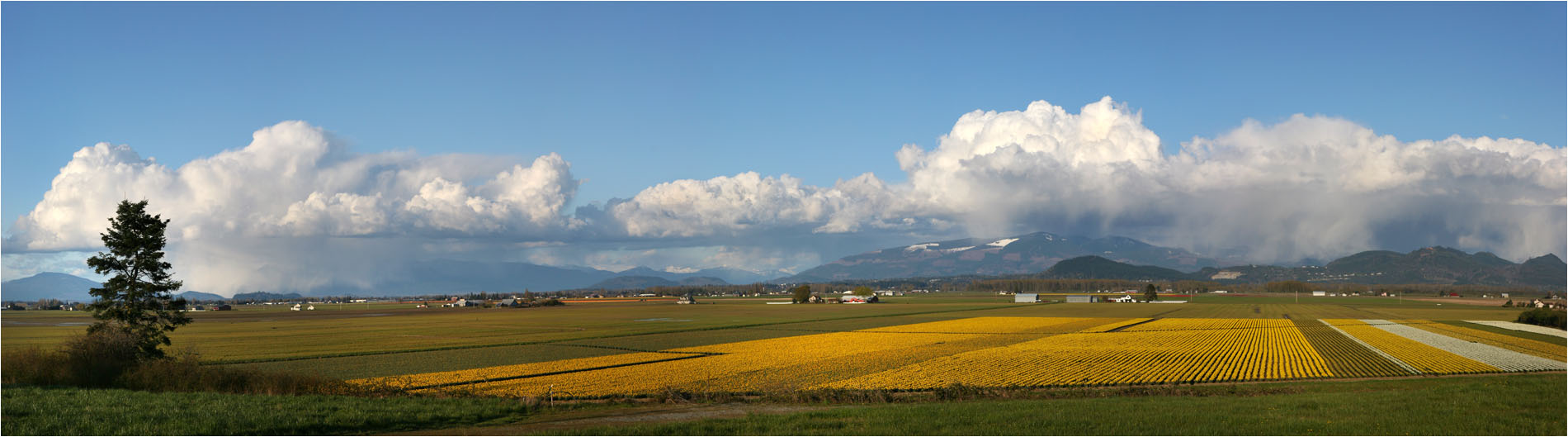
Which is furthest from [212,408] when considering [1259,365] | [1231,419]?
[1259,365]

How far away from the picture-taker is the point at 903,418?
84.8 feet

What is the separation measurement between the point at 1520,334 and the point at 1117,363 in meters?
54.3

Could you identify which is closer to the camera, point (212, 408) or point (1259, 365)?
point (212, 408)

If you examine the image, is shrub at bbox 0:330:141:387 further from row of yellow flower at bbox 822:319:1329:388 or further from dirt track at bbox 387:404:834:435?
row of yellow flower at bbox 822:319:1329:388

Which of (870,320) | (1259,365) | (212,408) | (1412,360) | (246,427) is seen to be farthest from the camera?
(870,320)

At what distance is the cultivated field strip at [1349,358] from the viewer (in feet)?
148

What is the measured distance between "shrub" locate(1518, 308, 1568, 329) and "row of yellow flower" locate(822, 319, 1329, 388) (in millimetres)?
35145

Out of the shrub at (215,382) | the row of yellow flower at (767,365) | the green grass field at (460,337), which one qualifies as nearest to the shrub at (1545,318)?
the green grass field at (460,337)

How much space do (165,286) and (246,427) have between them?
25.3 m

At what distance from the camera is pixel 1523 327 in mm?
88250

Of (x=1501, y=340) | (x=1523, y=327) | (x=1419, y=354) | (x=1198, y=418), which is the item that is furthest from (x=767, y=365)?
(x=1523, y=327)

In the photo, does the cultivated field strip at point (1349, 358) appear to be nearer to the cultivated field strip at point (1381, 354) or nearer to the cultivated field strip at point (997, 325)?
the cultivated field strip at point (1381, 354)

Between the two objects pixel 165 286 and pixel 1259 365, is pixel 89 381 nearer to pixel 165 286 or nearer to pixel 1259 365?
pixel 165 286

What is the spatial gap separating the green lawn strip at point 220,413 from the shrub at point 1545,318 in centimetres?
10360
